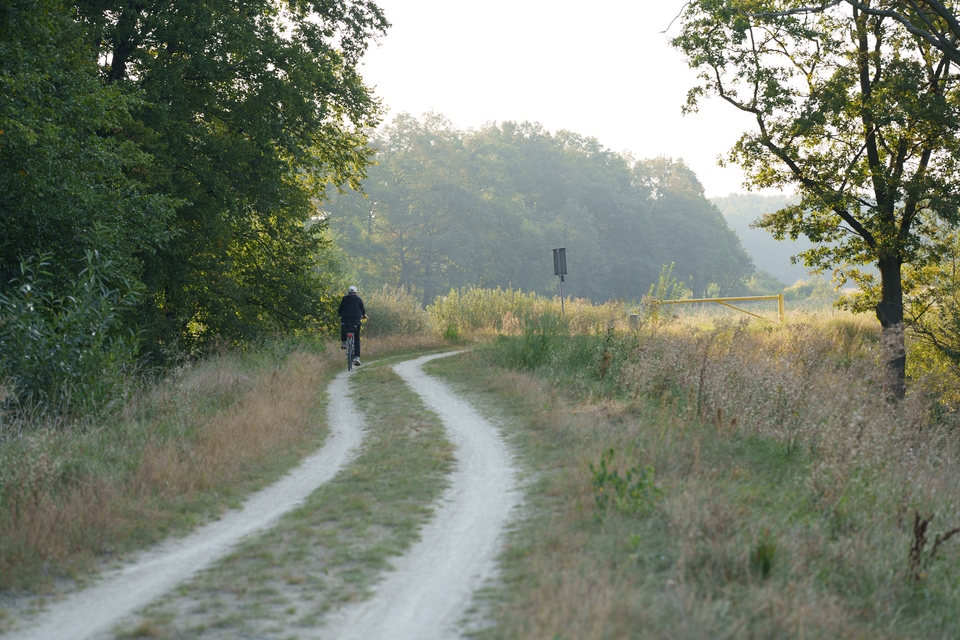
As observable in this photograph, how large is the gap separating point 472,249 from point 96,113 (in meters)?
Answer: 52.9

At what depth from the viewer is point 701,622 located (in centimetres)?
425

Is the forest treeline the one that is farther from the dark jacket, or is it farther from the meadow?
the meadow

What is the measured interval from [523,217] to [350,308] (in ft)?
171

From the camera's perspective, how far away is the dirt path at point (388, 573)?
4.55 meters

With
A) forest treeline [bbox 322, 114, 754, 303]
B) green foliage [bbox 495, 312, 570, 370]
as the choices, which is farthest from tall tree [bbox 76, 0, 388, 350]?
forest treeline [bbox 322, 114, 754, 303]

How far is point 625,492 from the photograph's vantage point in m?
6.62

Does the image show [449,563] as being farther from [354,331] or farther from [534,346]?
[354,331]

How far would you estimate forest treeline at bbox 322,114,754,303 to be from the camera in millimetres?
65312

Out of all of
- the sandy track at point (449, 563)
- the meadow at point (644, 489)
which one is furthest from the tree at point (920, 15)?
the sandy track at point (449, 563)

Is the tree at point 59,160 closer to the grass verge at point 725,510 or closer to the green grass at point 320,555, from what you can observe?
the green grass at point 320,555

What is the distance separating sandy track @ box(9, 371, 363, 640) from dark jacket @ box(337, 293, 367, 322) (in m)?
9.90

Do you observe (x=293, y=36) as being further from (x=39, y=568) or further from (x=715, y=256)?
(x=715, y=256)

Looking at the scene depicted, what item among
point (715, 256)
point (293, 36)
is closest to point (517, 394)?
point (293, 36)

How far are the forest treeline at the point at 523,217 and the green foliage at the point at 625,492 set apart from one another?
48.8m
